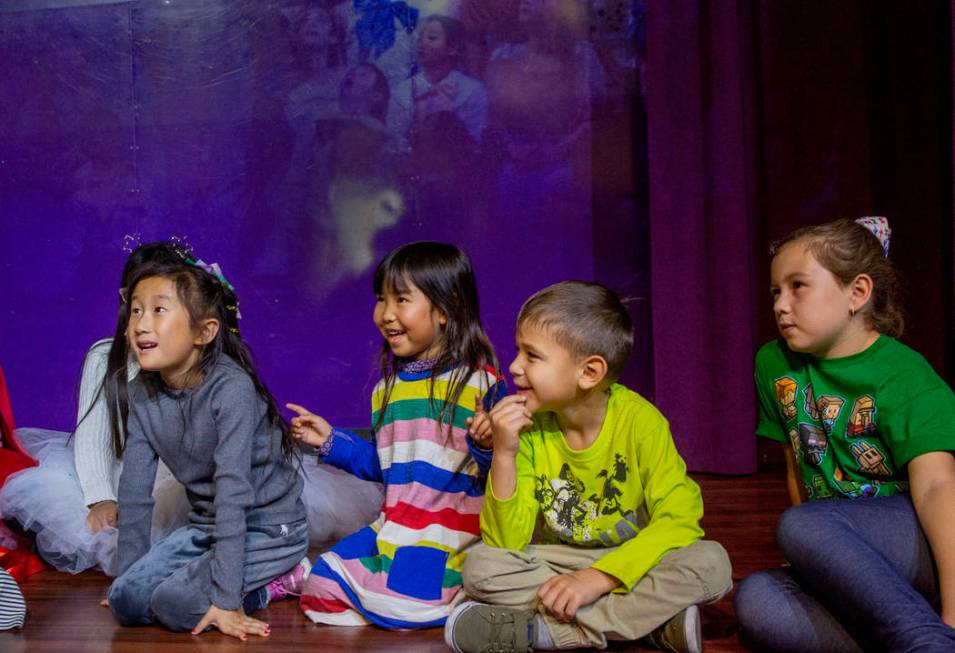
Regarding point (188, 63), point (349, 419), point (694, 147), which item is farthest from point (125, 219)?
point (694, 147)

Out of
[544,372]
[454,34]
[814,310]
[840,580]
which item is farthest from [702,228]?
[840,580]

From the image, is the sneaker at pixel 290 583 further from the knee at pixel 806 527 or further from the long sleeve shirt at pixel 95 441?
the knee at pixel 806 527

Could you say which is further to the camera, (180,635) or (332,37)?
(332,37)

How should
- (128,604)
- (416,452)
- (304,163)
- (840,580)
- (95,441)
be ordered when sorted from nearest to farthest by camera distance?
(840,580), (128,604), (416,452), (95,441), (304,163)

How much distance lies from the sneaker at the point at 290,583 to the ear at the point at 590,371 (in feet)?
2.44

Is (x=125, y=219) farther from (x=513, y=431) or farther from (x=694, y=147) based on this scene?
(x=513, y=431)

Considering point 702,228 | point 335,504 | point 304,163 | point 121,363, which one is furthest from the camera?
point 304,163

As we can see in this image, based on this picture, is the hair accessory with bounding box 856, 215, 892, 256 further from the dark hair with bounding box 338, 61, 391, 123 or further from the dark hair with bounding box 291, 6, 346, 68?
the dark hair with bounding box 291, 6, 346, 68

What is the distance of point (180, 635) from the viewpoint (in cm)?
168

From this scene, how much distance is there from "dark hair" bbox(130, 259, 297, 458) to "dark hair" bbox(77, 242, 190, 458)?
4.1 inches

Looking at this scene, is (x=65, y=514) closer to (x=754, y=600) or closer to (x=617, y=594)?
(x=617, y=594)

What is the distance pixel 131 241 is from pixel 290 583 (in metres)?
2.44

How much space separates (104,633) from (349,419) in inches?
83.2

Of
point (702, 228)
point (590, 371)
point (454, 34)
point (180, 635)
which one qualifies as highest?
point (454, 34)
